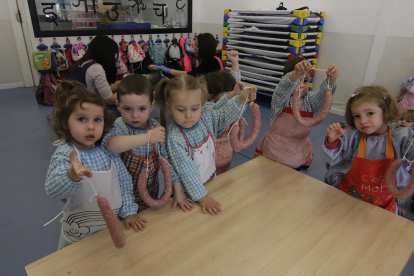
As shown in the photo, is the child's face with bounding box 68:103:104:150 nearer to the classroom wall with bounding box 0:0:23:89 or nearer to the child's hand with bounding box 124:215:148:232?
the child's hand with bounding box 124:215:148:232

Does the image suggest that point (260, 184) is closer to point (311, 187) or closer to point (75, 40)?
point (311, 187)

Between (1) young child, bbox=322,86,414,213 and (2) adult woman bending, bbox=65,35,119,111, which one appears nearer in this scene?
(1) young child, bbox=322,86,414,213

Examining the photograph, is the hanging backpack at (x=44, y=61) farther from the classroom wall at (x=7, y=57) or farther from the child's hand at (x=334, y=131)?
the child's hand at (x=334, y=131)

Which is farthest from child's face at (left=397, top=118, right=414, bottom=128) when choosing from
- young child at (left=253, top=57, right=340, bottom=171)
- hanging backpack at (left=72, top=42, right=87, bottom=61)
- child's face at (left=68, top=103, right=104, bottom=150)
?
hanging backpack at (left=72, top=42, right=87, bottom=61)

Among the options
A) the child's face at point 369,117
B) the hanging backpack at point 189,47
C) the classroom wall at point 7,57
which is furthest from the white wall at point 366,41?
the classroom wall at point 7,57

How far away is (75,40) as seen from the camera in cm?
435

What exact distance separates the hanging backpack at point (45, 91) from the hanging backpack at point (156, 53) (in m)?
1.65

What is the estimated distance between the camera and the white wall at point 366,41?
3.23 metres

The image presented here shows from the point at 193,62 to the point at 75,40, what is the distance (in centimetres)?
195

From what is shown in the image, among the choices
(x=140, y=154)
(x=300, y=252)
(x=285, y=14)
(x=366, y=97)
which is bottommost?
(x=300, y=252)

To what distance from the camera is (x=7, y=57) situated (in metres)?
4.57

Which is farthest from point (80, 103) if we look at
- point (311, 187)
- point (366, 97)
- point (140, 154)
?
point (366, 97)

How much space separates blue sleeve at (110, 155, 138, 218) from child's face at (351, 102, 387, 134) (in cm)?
103

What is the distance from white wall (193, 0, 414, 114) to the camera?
3229mm
